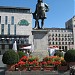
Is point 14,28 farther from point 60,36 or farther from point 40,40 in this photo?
point 40,40

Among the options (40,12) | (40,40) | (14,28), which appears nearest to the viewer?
(40,40)

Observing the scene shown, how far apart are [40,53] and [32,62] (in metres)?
3.92

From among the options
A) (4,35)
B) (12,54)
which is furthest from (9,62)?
(4,35)

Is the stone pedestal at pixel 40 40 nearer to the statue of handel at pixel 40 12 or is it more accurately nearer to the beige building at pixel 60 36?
the statue of handel at pixel 40 12

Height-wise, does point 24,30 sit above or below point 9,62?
above

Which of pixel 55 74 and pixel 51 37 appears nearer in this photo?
pixel 55 74

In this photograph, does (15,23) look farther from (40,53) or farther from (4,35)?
(40,53)

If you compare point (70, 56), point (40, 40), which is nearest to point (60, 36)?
point (40, 40)

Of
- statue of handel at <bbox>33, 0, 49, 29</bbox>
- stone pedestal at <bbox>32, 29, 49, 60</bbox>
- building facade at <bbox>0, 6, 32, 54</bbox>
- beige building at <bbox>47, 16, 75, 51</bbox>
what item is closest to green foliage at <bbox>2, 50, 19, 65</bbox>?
stone pedestal at <bbox>32, 29, 49, 60</bbox>

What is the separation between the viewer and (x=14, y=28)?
85562 mm

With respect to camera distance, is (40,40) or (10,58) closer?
(10,58)

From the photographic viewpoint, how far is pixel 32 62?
15.9m

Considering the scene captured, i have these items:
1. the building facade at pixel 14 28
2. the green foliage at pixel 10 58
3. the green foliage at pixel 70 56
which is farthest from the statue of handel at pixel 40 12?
the building facade at pixel 14 28

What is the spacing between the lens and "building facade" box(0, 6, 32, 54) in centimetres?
8475
